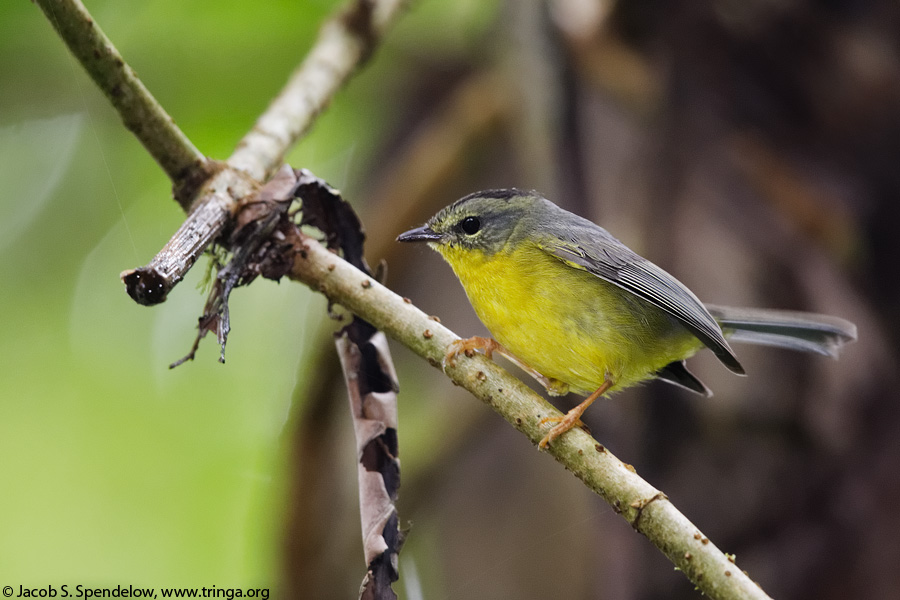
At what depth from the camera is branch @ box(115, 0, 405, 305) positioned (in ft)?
4.68

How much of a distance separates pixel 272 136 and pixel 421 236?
621mm

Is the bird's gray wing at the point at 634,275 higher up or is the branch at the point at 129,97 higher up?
the branch at the point at 129,97

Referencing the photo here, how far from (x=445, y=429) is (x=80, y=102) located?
2592 mm

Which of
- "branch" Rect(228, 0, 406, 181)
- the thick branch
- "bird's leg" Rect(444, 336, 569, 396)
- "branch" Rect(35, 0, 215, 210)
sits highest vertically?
"branch" Rect(228, 0, 406, 181)

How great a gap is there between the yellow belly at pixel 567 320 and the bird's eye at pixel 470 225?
0.24 feet

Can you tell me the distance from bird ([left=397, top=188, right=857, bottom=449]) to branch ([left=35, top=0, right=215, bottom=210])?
79cm

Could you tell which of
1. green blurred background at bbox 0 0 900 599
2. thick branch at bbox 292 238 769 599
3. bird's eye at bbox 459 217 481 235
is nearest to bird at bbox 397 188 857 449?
bird's eye at bbox 459 217 481 235

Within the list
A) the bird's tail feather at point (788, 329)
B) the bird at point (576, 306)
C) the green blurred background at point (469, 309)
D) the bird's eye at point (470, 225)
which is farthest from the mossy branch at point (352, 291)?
the bird's tail feather at point (788, 329)

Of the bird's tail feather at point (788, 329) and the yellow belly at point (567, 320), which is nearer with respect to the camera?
the yellow belly at point (567, 320)

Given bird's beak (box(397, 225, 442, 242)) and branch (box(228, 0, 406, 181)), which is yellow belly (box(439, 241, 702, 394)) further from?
branch (box(228, 0, 406, 181))

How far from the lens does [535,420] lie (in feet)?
5.77

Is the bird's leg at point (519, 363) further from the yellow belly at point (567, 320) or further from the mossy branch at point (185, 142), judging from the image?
the mossy branch at point (185, 142)

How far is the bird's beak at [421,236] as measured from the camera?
8.55 feet

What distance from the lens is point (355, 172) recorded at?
5301 millimetres
